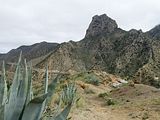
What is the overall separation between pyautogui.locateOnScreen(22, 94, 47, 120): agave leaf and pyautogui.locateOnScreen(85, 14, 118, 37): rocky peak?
219 feet

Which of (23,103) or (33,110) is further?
(23,103)

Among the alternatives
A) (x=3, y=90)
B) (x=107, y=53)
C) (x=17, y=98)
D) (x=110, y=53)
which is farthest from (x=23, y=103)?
(x=107, y=53)

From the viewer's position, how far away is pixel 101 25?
73562mm

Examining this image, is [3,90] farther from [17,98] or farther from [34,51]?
[34,51]

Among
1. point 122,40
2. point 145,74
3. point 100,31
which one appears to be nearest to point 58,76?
point 145,74

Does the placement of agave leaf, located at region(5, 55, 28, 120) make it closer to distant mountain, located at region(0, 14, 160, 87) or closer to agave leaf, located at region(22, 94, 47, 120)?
agave leaf, located at region(22, 94, 47, 120)

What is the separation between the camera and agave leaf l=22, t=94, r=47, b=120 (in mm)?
2783

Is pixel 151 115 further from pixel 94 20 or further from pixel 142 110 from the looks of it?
pixel 94 20

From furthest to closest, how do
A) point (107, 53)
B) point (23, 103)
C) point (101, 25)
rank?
point (101, 25) < point (107, 53) < point (23, 103)

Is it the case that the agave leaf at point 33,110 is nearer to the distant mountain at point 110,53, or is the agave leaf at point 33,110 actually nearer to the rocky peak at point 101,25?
the distant mountain at point 110,53

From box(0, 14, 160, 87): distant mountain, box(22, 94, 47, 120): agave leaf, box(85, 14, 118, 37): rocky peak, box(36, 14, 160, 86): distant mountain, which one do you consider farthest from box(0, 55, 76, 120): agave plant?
box(85, 14, 118, 37): rocky peak

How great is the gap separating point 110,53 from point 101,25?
15.2 m

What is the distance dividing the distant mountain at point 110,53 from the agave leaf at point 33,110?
40.4 meters

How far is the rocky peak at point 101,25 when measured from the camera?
7157 cm
